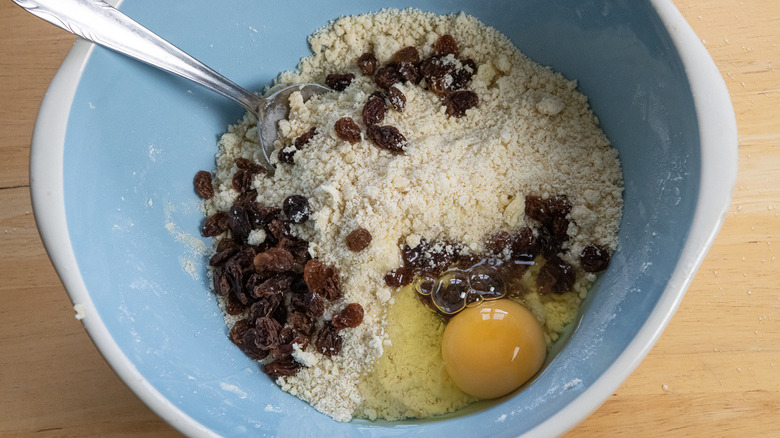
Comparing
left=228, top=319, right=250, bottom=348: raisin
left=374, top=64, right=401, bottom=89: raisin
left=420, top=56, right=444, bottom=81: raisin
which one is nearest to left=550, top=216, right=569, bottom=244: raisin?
left=420, top=56, right=444, bottom=81: raisin

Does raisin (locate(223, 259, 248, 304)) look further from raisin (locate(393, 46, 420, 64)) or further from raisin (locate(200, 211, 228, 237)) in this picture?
raisin (locate(393, 46, 420, 64))

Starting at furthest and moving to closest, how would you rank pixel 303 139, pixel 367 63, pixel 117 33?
pixel 367 63
pixel 303 139
pixel 117 33

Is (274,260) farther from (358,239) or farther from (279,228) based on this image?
(358,239)

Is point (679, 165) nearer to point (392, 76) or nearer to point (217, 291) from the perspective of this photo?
point (392, 76)

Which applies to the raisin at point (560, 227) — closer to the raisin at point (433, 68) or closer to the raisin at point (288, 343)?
the raisin at point (433, 68)

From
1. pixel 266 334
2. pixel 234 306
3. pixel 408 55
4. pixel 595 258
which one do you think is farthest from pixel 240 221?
pixel 595 258

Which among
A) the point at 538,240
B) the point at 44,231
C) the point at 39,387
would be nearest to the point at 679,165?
the point at 538,240

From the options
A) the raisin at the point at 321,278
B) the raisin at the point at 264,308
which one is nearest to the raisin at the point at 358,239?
the raisin at the point at 321,278

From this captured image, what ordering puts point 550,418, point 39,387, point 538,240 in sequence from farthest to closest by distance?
point 39,387
point 538,240
point 550,418
